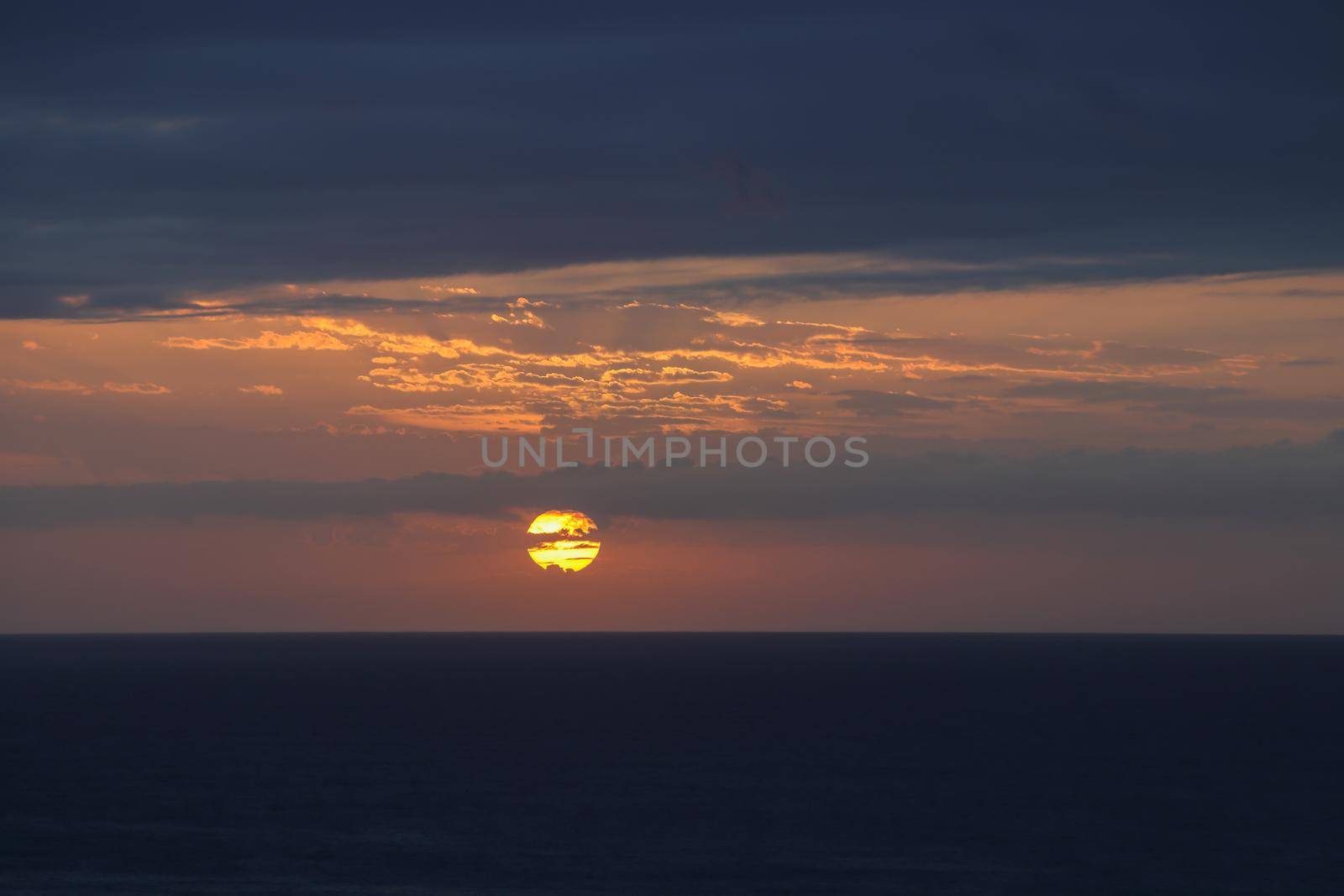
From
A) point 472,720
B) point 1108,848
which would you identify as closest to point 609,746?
point 472,720

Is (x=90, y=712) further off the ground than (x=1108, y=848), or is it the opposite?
(x=90, y=712)

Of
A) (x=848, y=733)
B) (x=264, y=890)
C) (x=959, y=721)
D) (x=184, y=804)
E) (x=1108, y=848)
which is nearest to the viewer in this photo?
(x=264, y=890)

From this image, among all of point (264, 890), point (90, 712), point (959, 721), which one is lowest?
point (264, 890)

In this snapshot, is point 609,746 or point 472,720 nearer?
point 609,746

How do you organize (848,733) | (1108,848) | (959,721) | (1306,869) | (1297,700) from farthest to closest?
1. (1297,700)
2. (959,721)
3. (848,733)
4. (1108,848)
5. (1306,869)

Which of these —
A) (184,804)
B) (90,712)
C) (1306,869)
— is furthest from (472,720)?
(1306,869)

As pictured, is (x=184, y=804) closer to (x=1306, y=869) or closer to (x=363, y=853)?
(x=363, y=853)

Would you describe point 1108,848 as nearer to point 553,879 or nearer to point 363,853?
point 553,879
